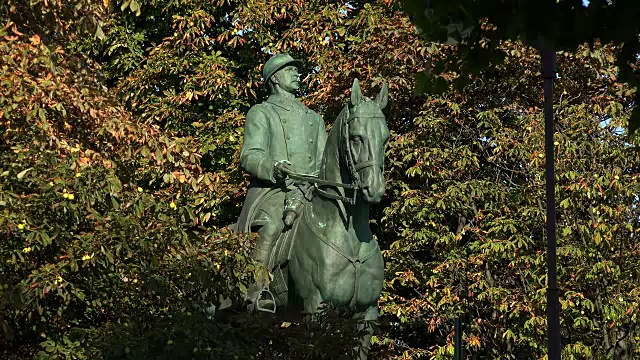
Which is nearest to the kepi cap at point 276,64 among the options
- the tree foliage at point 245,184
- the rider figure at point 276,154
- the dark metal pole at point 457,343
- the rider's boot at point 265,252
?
the rider figure at point 276,154

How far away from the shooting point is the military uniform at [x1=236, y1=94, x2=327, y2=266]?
13945mm

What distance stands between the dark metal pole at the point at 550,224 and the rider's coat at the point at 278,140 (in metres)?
2.82

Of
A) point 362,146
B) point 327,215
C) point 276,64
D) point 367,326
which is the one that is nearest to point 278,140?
point 276,64

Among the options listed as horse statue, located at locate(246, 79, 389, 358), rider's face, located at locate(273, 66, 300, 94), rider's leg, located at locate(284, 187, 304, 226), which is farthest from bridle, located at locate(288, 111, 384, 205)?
rider's face, located at locate(273, 66, 300, 94)

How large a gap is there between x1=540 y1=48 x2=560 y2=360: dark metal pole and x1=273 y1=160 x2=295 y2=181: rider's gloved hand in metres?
2.58

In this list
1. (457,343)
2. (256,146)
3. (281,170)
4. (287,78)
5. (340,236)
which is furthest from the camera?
(287,78)

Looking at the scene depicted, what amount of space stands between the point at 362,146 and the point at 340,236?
1086 millimetres

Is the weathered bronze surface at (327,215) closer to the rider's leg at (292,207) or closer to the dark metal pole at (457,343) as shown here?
the rider's leg at (292,207)

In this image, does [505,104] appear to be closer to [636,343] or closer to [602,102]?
[602,102]

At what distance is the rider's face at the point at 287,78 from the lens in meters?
15.2

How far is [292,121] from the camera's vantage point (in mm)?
14938

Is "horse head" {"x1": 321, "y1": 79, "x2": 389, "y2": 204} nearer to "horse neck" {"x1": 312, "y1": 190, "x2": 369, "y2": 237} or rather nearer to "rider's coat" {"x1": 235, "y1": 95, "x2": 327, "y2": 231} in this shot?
"horse neck" {"x1": 312, "y1": 190, "x2": 369, "y2": 237}

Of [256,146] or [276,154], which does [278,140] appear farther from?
[256,146]

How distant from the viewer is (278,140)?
585 inches
